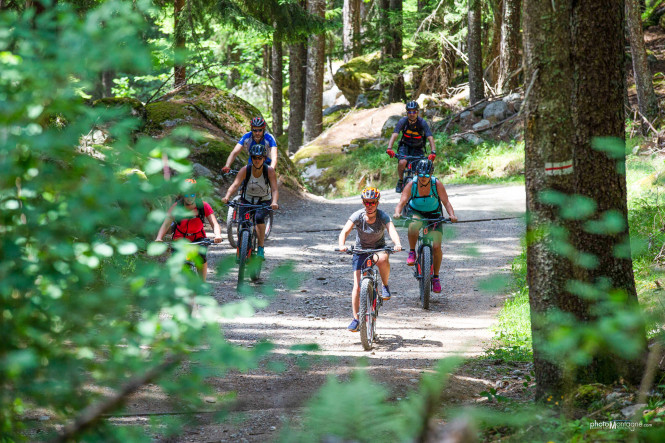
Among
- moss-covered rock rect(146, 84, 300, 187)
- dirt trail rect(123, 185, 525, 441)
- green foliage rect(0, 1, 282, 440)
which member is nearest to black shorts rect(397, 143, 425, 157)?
dirt trail rect(123, 185, 525, 441)

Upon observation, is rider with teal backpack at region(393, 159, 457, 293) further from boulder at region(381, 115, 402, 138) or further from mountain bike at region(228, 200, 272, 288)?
boulder at region(381, 115, 402, 138)

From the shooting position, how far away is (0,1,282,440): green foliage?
2051 millimetres

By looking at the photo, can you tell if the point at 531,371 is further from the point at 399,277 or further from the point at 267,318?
the point at 399,277

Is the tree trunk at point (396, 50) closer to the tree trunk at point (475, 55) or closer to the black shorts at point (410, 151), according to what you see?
the tree trunk at point (475, 55)

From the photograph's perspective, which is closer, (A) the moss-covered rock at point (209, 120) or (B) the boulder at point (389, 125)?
(A) the moss-covered rock at point (209, 120)

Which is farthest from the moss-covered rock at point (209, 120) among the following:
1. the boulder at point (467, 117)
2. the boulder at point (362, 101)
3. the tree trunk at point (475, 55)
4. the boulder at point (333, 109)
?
the boulder at point (333, 109)

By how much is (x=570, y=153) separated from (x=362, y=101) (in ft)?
90.8

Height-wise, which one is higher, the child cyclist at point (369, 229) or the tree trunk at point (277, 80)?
the tree trunk at point (277, 80)

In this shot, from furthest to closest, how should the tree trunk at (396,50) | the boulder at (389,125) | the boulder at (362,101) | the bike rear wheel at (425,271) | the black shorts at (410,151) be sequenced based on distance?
the boulder at (362,101) < the tree trunk at (396,50) < the boulder at (389,125) < the black shorts at (410,151) < the bike rear wheel at (425,271)

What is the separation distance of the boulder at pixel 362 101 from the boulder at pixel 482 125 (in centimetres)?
810

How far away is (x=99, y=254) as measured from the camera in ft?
7.80

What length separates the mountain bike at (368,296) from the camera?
306 inches

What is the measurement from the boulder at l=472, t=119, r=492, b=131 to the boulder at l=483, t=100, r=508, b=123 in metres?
0.19

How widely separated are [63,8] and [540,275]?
4038 mm
